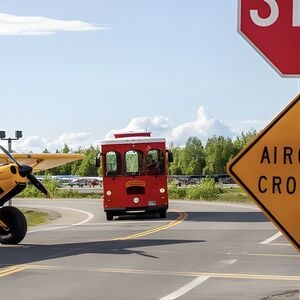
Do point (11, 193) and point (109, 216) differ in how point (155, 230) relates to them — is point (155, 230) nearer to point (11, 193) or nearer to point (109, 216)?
point (11, 193)

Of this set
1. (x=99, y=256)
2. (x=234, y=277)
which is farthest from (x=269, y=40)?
(x=99, y=256)

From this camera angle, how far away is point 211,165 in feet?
393

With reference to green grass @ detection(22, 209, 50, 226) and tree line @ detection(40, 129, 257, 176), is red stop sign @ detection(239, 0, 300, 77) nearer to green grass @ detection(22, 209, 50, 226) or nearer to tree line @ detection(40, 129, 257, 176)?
green grass @ detection(22, 209, 50, 226)

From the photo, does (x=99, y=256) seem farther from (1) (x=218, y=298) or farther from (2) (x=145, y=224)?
(2) (x=145, y=224)

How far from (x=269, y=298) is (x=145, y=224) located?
1542 centimetres

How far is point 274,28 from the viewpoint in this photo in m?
5.72

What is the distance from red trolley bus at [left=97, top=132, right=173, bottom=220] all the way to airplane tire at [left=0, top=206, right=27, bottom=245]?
9448mm

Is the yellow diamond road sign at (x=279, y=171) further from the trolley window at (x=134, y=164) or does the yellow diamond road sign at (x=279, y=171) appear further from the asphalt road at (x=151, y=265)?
the trolley window at (x=134, y=164)

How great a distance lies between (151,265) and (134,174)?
1452 centimetres

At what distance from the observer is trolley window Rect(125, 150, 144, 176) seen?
91.4 feet

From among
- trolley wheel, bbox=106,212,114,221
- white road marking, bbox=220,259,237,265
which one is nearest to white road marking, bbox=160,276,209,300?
white road marking, bbox=220,259,237,265

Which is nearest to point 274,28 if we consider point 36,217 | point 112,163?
point 112,163

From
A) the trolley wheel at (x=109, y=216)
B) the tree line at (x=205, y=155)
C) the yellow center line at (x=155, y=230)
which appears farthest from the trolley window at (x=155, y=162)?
the tree line at (x=205, y=155)

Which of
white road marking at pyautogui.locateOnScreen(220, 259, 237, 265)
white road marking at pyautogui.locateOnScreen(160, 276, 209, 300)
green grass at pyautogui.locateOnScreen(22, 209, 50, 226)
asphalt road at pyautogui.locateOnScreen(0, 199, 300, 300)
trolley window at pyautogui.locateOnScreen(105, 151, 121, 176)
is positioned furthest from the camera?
green grass at pyautogui.locateOnScreen(22, 209, 50, 226)
